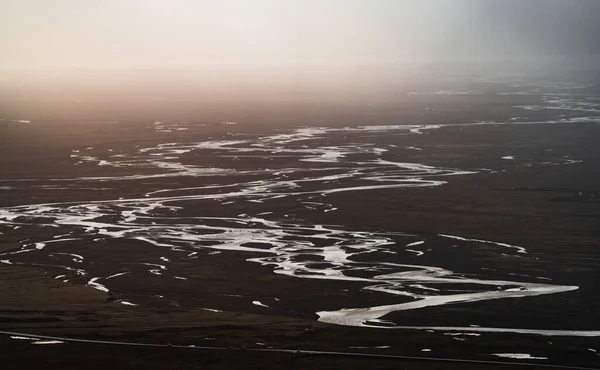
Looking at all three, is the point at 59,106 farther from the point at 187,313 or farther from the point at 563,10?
the point at 563,10

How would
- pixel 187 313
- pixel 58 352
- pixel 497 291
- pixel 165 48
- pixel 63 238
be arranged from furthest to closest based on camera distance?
pixel 165 48
pixel 63 238
pixel 497 291
pixel 187 313
pixel 58 352

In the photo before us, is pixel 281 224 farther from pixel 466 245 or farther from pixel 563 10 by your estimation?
pixel 563 10

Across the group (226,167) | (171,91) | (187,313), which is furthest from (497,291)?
(171,91)

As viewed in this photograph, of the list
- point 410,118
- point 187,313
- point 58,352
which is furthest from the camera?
point 410,118

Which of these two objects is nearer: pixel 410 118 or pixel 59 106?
pixel 410 118

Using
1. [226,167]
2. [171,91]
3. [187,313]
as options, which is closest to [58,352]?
[187,313]

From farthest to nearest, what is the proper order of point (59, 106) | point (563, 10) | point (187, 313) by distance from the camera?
1. point (563, 10)
2. point (59, 106)
3. point (187, 313)
